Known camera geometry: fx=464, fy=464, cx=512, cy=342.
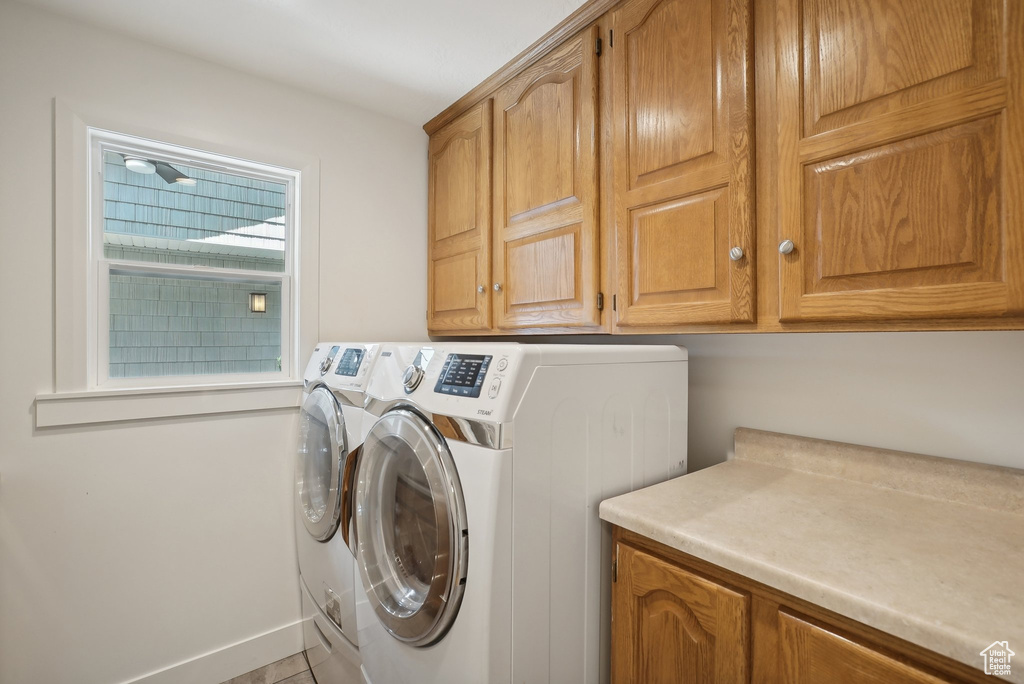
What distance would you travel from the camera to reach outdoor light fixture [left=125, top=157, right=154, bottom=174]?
1803 mm

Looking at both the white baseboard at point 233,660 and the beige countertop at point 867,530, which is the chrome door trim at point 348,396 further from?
the white baseboard at point 233,660

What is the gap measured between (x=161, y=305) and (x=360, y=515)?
123cm

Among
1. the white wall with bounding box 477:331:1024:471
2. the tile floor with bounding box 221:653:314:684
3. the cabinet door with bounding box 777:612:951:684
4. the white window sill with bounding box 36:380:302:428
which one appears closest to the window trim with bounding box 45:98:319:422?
the white window sill with bounding box 36:380:302:428

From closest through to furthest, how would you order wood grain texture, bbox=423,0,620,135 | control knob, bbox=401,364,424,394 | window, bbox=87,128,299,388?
control knob, bbox=401,364,424,394
wood grain texture, bbox=423,0,620,135
window, bbox=87,128,299,388

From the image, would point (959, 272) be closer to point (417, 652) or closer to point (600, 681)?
point (600, 681)

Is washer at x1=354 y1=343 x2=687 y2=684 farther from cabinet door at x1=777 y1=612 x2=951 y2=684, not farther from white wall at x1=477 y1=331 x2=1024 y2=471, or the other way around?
cabinet door at x1=777 y1=612 x2=951 y2=684

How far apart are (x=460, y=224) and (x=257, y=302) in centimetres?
98

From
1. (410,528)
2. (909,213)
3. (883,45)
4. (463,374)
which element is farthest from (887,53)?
(410,528)

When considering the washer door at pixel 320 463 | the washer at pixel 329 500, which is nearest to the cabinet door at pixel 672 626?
the washer at pixel 329 500

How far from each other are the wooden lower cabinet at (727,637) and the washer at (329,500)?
0.89m

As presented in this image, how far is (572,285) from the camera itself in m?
1.60

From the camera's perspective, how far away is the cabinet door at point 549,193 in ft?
5.06

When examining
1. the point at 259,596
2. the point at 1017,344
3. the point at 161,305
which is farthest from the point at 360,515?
the point at 1017,344

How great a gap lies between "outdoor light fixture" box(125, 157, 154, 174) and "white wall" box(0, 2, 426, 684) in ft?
0.53
